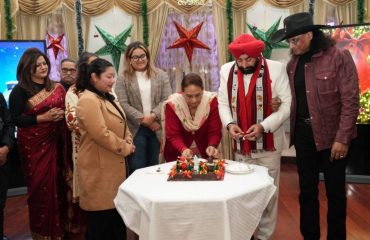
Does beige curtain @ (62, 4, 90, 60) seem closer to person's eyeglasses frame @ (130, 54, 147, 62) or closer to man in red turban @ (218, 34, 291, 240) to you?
person's eyeglasses frame @ (130, 54, 147, 62)

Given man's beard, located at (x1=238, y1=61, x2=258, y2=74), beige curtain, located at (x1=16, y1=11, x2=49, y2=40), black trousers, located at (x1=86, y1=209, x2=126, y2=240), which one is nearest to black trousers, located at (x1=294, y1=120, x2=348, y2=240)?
man's beard, located at (x1=238, y1=61, x2=258, y2=74)

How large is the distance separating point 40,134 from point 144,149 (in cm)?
84

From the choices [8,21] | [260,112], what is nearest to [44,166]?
[260,112]

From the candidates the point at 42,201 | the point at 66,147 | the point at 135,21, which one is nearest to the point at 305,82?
the point at 66,147

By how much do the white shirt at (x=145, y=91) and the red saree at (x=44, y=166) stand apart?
65cm

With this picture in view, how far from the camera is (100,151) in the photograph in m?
2.33

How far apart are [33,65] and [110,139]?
0.97 m

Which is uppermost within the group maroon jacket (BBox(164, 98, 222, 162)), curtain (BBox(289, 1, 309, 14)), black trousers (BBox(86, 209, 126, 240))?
curtain (BBox(289, 1, 309, 14))

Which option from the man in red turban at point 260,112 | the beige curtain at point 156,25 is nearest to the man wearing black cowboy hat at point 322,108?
the man in red turban at point 260,112

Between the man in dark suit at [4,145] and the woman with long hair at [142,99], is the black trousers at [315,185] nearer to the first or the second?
the woman with long hair at [142,99]

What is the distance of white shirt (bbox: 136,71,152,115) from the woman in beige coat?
32.4 inches

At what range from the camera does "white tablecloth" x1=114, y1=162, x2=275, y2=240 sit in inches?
70.4

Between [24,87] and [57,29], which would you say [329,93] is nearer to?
[24,87]

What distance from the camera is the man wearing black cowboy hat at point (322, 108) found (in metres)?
2.37
